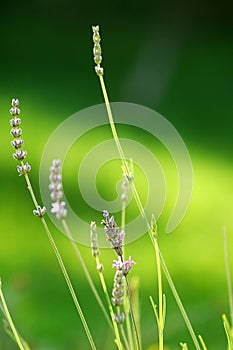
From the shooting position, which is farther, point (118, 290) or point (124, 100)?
point (124, 100)

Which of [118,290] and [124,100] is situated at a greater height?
[124,100]

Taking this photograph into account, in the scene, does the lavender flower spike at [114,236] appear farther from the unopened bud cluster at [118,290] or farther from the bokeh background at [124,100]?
the bokeh background at [124,100]

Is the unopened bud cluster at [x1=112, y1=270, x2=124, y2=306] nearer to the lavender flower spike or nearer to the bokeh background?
the lavender flower spike

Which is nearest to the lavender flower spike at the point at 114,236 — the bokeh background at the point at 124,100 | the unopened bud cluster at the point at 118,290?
the unopened bud cluster at the point at 118,290

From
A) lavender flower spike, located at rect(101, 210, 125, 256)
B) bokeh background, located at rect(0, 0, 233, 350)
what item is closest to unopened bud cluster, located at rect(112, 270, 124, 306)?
lavender flower spike, located at rect(101, 210, 125, 256)

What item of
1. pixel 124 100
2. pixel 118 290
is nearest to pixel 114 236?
pixel 118 290

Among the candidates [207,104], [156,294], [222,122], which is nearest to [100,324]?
[156,294]

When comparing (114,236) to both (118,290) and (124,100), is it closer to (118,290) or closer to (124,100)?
(118,290)

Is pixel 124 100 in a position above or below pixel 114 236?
above

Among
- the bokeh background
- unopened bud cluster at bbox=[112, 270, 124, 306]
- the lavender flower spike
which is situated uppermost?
the bokeh background
